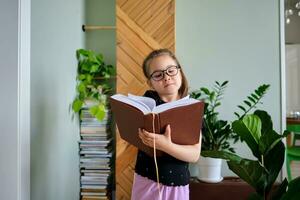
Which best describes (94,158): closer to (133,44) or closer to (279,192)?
(133,44)

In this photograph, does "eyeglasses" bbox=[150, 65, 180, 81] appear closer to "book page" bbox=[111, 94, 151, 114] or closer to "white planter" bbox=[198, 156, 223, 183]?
"book page" bbox=[111, 94, 151, 114]

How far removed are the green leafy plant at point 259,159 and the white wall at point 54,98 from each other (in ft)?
2.98

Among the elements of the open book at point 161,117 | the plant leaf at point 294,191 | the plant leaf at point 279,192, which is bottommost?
A: the plant leaf at point 279,192

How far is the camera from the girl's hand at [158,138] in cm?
82

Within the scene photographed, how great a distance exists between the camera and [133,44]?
1.88m

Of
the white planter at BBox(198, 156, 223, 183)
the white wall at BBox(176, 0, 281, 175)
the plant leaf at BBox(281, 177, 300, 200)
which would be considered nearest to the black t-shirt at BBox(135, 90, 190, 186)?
the plant leaf at BBox(281, 177, 300, 200)

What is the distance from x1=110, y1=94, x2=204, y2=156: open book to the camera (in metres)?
0.79

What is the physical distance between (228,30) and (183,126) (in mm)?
1468

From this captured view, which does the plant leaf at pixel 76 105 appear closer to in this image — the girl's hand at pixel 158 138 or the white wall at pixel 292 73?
the girl's hand at pixel 158 138

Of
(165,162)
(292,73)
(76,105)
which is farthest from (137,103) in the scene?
(292,73)

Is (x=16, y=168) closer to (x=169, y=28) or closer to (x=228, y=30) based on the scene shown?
(x=169, y=28)

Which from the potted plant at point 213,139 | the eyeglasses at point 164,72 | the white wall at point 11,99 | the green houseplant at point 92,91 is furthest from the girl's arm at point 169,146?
the green houseplant at point 92,91

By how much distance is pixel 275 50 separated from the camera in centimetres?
201

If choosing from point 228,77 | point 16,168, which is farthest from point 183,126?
point 228,77
